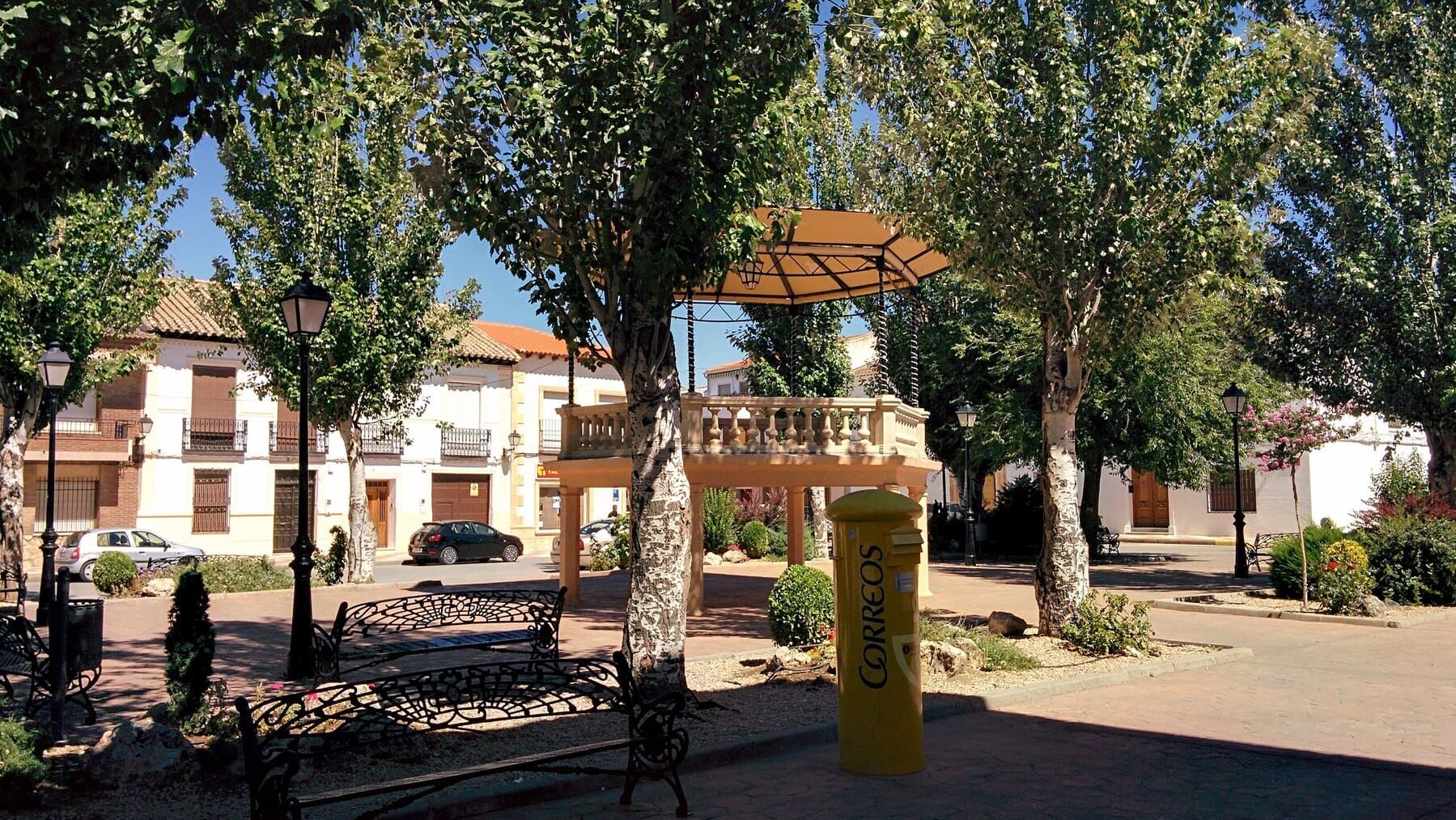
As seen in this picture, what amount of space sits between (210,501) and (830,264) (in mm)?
24659

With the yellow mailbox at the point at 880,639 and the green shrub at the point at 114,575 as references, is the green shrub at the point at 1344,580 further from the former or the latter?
the green shrub at the point at 114,575

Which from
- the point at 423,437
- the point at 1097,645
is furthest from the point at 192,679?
the point at 423,437

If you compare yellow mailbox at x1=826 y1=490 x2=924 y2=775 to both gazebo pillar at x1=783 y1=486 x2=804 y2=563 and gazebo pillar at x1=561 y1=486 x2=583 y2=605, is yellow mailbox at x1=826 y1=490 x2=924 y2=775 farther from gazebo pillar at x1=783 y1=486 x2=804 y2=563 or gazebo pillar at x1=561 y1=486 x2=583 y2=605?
gazebo pillar at x1=783 y1=486 x2=804 y2=563

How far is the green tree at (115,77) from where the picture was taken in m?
5.60


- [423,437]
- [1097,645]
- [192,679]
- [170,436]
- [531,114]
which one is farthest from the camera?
[423,437]

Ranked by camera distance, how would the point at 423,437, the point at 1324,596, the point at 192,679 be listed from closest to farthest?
the point at 192,679 < the point at 1324,596 < the point at 423,437

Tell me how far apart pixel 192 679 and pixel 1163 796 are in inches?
236

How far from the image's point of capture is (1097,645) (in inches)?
419

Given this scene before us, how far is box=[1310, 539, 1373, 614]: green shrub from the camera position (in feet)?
47.7

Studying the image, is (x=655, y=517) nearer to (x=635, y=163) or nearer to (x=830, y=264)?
(x=635, y=163)

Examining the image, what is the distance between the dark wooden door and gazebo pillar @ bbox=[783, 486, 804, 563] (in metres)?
21.9

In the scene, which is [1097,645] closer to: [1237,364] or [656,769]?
[656,769]

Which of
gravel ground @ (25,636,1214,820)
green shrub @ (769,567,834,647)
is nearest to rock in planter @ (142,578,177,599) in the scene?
→ gravel ground @ (25,636,1214,820)

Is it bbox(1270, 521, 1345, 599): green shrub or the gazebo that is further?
bbox(1270, 521, 1345, 599): green shrub
